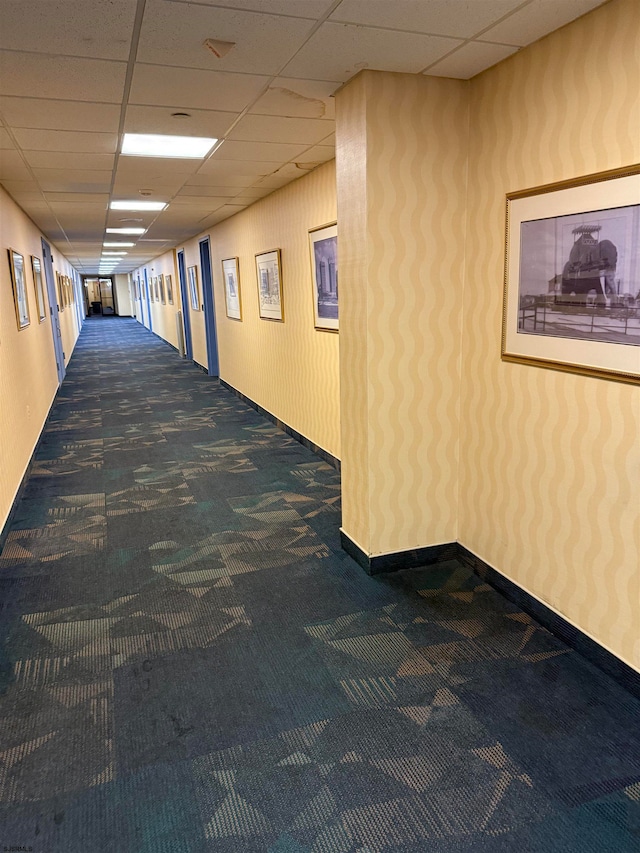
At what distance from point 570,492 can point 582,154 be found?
1.34 meters

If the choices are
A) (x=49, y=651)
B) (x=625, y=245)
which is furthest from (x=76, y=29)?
(x=49, y=651)

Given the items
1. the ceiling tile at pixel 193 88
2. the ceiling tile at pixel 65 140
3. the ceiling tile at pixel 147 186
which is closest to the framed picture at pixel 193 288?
the ceiling tile at pixel 147 186

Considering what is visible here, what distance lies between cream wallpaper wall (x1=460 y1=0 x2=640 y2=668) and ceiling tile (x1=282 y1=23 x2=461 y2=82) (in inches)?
15.4

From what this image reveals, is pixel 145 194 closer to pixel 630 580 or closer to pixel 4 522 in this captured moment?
pixel 4 522

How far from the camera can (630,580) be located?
7.42ft

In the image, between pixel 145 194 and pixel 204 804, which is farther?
pixel 145 194

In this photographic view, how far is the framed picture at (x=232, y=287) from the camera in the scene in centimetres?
793

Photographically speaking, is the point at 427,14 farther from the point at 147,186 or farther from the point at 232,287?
the point at 232,287

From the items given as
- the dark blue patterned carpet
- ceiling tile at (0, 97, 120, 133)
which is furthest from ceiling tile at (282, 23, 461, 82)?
the dark blue patterned carpet

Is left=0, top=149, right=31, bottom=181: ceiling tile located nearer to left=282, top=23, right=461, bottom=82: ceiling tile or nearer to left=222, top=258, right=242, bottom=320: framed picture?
left=282, top=23, right=461, bottom=82: ceiling tile

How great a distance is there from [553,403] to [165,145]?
3.03m

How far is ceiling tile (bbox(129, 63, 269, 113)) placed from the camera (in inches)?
105

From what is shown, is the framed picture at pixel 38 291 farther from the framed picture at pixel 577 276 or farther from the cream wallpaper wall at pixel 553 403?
the framed picture at pixel 577 276

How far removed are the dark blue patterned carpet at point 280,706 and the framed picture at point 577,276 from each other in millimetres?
1252
